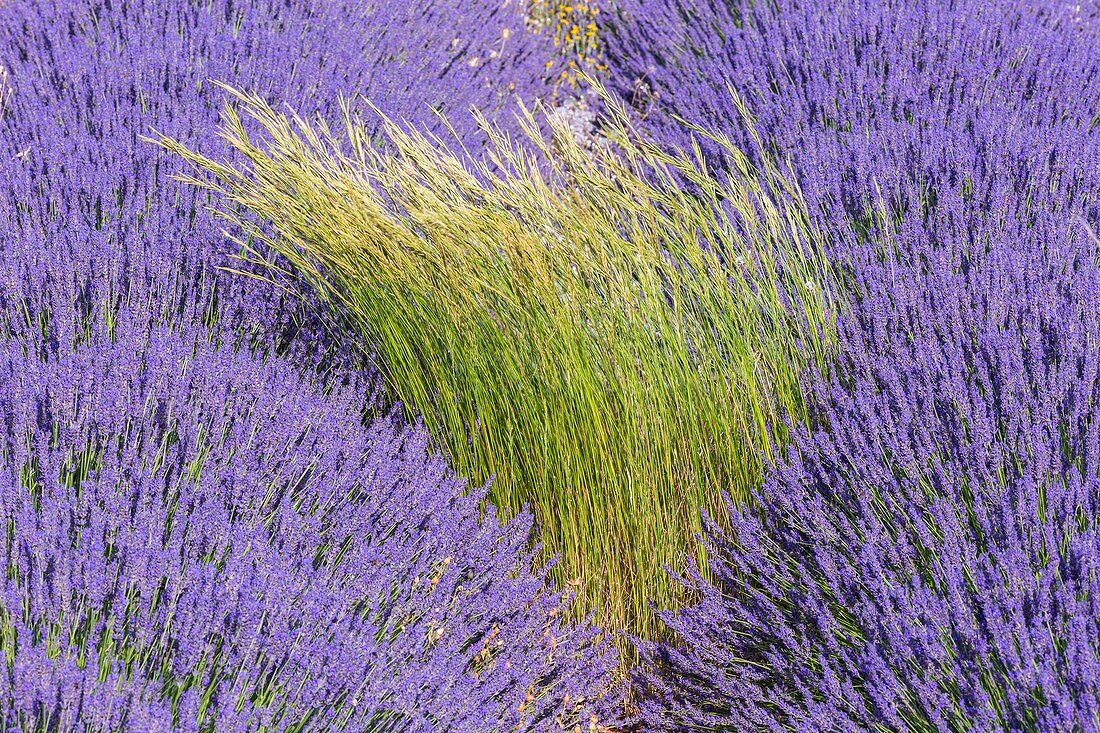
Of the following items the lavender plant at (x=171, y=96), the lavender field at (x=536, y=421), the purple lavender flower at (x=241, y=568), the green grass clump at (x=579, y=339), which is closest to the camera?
the purple lavender flower at (x=241, y=568)

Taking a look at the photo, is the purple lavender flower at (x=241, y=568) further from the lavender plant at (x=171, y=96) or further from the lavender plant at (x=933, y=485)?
the lavender plant at (x=933, y=485)

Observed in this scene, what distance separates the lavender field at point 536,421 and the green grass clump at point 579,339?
12 millimetres

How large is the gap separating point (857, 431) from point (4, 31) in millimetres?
3068

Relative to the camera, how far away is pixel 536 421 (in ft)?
7.31

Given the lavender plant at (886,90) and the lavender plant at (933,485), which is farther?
the lavender plant at (886,90)

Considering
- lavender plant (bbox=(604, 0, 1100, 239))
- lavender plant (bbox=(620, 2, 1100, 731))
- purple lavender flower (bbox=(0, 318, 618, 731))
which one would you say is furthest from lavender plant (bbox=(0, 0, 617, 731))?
lavender plant (bbox=(604, 0, 1100, 239))

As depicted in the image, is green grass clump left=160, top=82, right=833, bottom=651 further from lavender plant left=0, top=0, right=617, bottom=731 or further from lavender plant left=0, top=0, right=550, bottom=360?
lavender plant left=0, top=0, right=550, bottom=360

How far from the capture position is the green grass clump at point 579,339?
2.18m

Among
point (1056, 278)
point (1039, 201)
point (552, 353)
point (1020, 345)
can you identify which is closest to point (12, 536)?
point (552, 353)

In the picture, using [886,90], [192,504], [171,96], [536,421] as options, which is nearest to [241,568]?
[192,504]

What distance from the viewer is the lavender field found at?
157 centimetres

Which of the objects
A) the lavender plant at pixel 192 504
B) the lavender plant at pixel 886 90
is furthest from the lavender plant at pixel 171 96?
the lavender plant at pixel 886 90

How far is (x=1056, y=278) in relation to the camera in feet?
7.20

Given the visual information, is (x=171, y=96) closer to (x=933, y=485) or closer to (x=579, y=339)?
(x=579, y=339)
